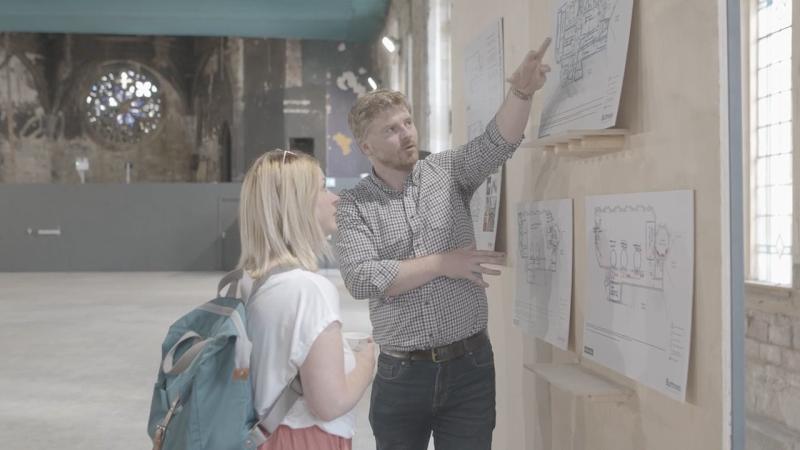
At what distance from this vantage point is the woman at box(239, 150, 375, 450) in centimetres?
178

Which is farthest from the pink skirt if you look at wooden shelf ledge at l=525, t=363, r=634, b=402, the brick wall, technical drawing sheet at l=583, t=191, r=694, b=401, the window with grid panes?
the window with grid panes

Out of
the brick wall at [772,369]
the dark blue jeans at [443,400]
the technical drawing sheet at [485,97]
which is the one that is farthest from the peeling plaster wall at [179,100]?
the dark blue jeans at [443,400]

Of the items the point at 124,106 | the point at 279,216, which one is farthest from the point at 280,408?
the point at 124,106

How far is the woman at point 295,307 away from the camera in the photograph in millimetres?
1777

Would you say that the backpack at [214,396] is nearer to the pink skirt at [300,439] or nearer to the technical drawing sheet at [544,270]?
the pink skirt at [300,439]

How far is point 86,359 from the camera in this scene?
6984 millimetres

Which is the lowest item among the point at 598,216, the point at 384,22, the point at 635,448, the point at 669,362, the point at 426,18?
the point at 635,448

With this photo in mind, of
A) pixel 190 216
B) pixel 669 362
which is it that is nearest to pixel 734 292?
pixel 669 362

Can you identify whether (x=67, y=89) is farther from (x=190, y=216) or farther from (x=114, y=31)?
(x=190, y=216)

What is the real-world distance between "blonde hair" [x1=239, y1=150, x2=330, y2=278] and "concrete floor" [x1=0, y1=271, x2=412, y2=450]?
9.05 feet

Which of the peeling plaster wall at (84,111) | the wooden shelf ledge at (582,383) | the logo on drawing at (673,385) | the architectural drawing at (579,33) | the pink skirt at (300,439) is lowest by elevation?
the pink skirt at (300,439)

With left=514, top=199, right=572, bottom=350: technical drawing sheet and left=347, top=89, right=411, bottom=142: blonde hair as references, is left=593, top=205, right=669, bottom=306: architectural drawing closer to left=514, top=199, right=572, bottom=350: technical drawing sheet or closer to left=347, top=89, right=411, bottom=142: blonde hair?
left=514, top=199, right=572, bottom=350: technical drawing sheet

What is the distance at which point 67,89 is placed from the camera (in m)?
25.4

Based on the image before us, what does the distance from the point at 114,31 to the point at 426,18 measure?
425 inches
